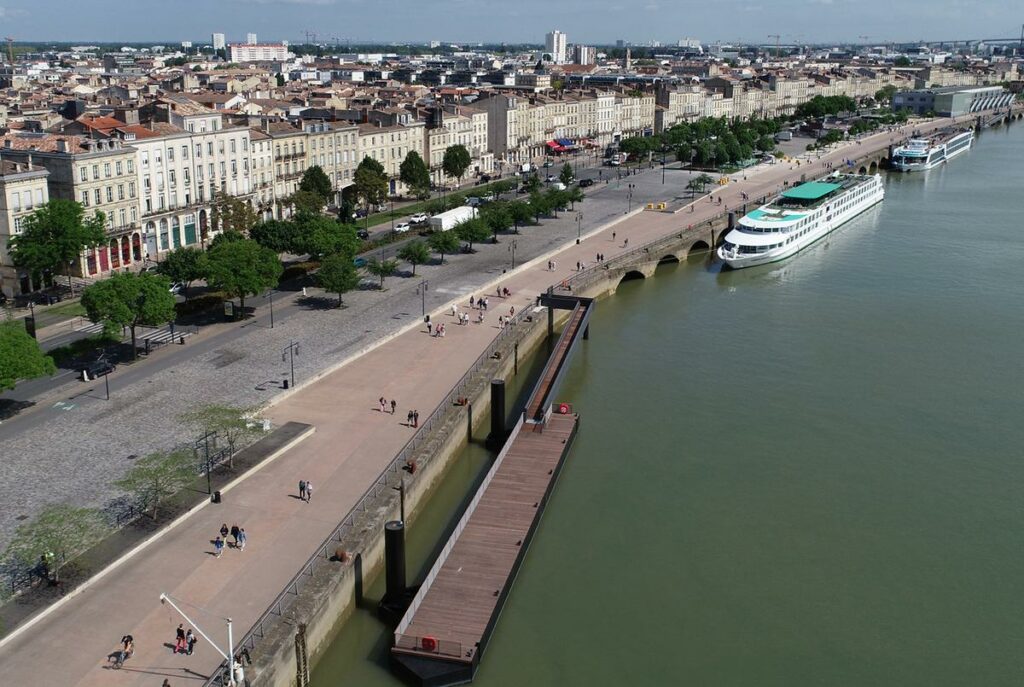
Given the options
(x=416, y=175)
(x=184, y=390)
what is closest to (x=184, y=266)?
(x=184, y=390)

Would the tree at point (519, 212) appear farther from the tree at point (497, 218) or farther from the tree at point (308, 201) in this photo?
the tree at point (308, 201)

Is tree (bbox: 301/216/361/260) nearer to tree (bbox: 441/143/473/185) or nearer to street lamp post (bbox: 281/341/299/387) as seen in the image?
street lamp post (bbox: 281/341/299/387)

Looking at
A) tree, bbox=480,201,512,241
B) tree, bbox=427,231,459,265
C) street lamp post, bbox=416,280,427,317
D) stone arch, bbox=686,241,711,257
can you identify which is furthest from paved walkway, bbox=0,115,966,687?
stone arch, bbox=686,241,711,257

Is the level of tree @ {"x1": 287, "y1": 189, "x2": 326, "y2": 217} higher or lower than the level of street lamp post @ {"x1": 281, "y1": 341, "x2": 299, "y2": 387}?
higher

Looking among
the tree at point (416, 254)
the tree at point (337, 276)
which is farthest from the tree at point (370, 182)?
the tree at point (337, 276)

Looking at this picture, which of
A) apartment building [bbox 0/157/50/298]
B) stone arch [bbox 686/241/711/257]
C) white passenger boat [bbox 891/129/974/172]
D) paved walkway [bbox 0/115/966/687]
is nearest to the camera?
paved walkway [bbox 0/115/966/687]

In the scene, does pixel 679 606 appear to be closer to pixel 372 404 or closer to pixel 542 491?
pixel 542 491
